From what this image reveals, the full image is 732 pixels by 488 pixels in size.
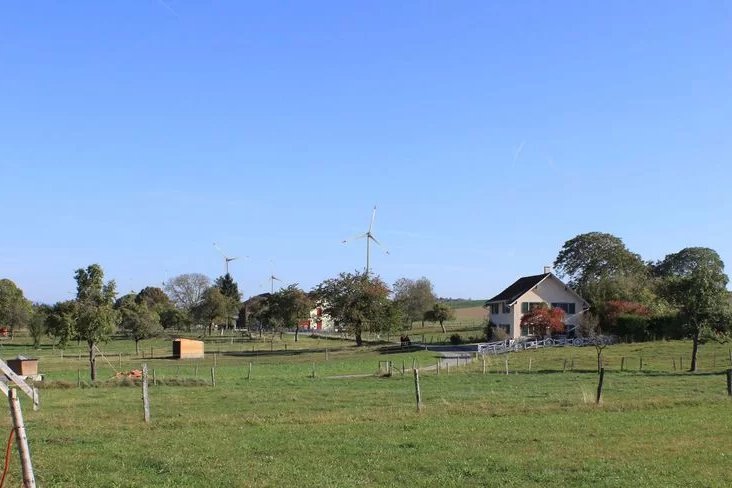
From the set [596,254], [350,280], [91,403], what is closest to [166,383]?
[91,403]

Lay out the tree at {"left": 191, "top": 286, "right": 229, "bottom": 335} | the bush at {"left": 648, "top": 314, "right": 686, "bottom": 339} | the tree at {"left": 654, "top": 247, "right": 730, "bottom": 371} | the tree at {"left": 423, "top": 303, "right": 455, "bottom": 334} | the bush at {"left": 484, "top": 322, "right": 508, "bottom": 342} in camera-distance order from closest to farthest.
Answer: the tree at {"left": 654, "top": 247, "right": 730, "bottom": 371}, the bush at {"left": 648, "top": 314, "right": 686, "bottom": 339}, the bush at {"left": 484, "top": 322, "right": 508, "bottom": 342}, the tree at {"left": 423, "top": 303, "right": 455, "bottom": 334}, the tree at {"left": 191, "top": 286, "right": 229, "bottom": 335}

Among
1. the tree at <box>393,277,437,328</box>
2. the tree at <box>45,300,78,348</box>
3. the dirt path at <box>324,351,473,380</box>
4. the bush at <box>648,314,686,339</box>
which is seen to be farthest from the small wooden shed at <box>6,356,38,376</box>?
the tree at <box>393,277,437,328</box>

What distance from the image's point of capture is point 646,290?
290 ft

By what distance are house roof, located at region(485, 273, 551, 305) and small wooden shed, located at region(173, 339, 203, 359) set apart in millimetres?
38146

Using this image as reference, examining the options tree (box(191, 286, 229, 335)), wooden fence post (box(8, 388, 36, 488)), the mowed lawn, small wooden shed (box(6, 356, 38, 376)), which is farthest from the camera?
tree (box(191, 286, 229, 335))

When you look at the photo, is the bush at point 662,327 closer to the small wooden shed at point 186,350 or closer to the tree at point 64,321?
the small wooden shed at point 186,350

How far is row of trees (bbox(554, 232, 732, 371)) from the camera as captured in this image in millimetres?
48406

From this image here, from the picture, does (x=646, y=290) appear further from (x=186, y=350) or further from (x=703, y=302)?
(x=186, y=350)

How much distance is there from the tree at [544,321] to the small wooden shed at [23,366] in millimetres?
52844

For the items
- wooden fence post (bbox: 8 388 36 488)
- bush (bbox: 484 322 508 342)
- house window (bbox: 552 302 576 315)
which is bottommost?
bush (bbox: 484 322 508 342)

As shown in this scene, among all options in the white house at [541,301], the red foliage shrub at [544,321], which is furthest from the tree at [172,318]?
the red foliage shrub at [544,321]

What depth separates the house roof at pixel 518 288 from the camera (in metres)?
86.1

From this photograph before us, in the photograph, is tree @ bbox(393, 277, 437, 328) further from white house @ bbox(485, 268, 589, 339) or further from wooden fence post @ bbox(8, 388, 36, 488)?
wooden fence post @ bbox(8, 388, 36, 488)

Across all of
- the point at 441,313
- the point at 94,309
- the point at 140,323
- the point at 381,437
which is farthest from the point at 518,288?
the point at 381,437
